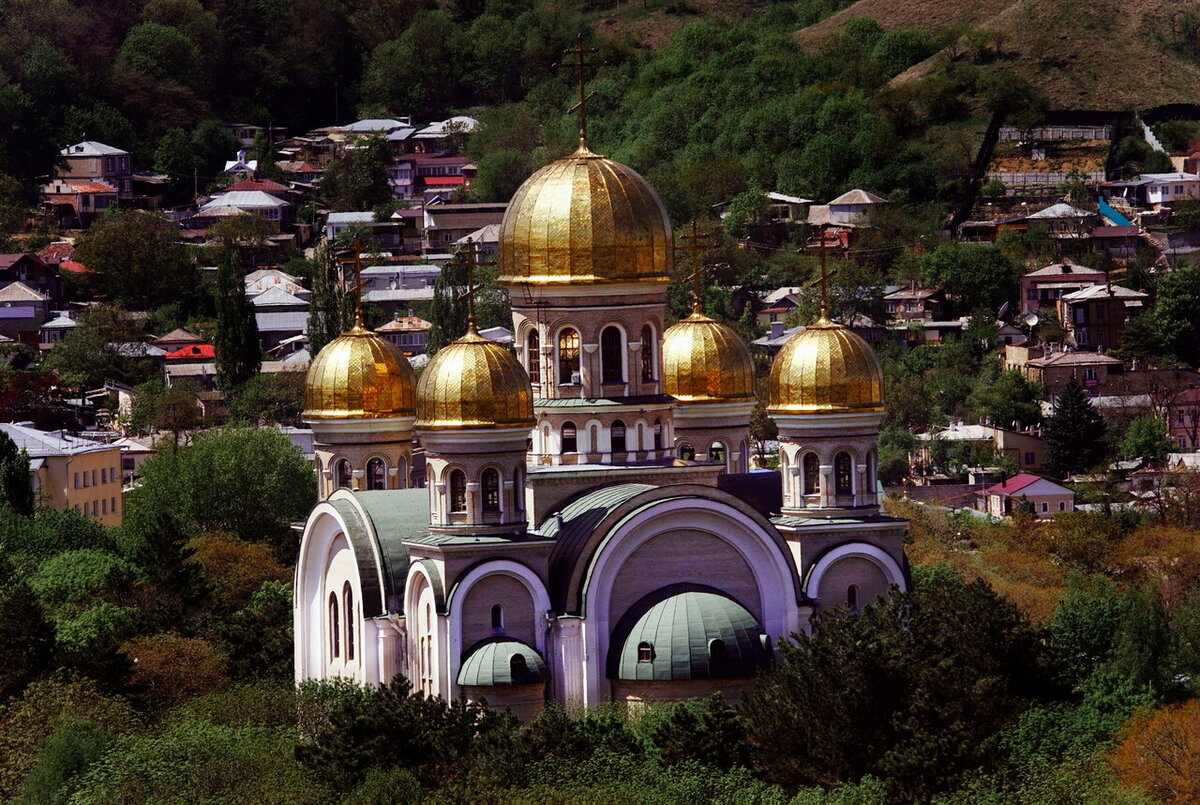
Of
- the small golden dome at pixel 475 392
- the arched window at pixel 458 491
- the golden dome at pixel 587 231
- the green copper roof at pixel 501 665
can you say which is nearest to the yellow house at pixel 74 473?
the golden dome at pixel 587 231

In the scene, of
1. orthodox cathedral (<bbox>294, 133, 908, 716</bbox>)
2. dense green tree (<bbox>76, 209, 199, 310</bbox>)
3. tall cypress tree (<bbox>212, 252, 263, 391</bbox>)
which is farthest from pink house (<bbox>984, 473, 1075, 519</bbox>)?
dense green tree (<bbox>76, 209, 199, 310</bbox>)

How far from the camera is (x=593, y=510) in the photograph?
151 ft

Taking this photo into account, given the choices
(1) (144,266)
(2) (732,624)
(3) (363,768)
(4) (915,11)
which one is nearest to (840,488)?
(2) (732,624)

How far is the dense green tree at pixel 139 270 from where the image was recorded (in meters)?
110

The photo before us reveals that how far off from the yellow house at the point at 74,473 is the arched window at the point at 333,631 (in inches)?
1074

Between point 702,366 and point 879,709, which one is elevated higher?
point 702,366

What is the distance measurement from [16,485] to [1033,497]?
80.6 feet

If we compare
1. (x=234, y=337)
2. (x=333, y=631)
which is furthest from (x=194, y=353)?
(x=333, y=631)

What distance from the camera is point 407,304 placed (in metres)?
108

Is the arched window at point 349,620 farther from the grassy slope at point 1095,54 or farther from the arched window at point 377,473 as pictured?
the grassy slope at point 1095,54

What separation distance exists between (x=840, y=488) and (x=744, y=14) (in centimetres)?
10839

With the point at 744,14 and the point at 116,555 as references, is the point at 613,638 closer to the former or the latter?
the point at 116,555

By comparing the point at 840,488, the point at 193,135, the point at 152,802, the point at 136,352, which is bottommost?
the point at 152,802

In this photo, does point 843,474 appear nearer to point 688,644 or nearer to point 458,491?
point 688,644
